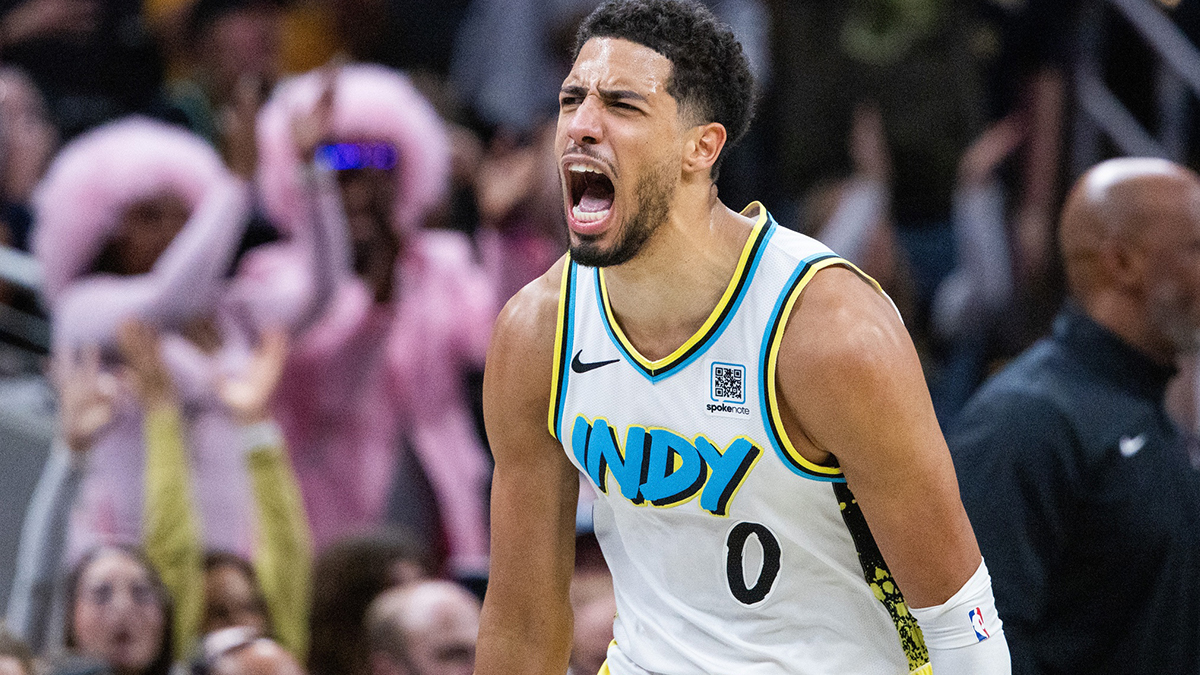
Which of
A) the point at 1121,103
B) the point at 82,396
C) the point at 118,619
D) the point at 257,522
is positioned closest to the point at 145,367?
the point at 82,396

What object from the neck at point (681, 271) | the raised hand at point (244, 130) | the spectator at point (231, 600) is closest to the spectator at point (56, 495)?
the spectator at point (231, 600)

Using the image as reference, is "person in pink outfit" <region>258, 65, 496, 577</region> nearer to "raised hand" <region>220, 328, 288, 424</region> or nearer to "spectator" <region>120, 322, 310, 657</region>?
"raised hand" <region>220, 328, 288, 424</region>

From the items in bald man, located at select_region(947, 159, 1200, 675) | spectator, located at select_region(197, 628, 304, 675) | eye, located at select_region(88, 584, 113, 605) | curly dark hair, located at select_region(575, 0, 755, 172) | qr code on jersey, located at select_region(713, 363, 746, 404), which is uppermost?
curly dark hair, located at select_region(575, 0, 755, 172)

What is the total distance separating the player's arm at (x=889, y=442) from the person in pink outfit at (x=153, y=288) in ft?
9.26

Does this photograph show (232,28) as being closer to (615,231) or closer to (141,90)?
(141,90)

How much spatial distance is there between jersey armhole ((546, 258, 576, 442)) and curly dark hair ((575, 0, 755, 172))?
1.06 ft

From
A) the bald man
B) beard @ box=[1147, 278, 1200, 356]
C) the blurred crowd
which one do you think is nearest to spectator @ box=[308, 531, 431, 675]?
the blurred crowd

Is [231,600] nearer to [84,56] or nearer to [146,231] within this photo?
[146,231]

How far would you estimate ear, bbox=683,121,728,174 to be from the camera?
191cm

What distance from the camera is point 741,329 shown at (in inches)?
75.0

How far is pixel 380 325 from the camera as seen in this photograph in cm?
483

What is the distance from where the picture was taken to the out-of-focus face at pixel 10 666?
3277 millimetres

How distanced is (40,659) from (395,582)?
95 centimetres

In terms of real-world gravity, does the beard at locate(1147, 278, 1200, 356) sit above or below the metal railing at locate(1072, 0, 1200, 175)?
below
